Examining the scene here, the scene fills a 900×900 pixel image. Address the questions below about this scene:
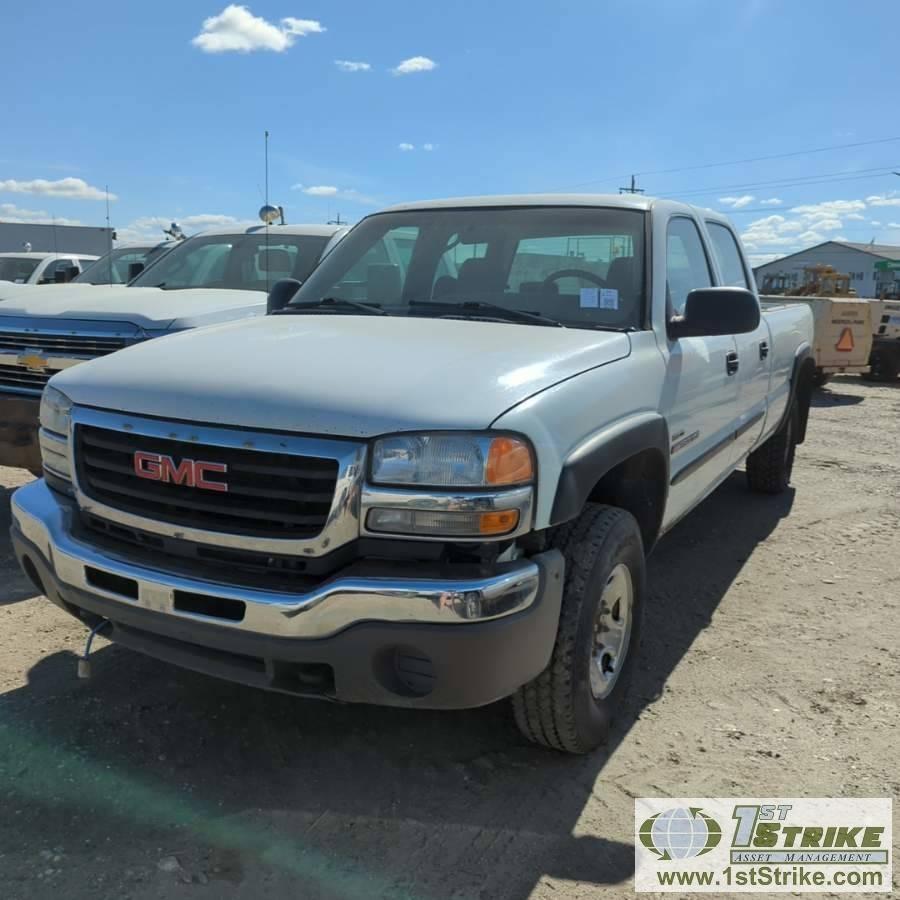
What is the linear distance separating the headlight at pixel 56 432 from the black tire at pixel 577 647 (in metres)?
1.62

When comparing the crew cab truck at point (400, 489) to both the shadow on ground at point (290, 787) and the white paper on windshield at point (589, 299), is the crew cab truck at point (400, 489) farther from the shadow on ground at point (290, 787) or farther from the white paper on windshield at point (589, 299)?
the shadow on ground at point (290, 787)

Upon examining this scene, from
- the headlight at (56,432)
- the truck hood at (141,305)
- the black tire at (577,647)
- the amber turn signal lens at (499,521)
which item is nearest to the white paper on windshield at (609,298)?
the black tire at (577,647)

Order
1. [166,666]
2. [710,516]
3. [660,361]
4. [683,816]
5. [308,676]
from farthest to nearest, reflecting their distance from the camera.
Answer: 1. [710,516]
2. [166,666]
3. [660,361]
4. [683,816]
5. [308,676]

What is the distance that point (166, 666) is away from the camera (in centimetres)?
346

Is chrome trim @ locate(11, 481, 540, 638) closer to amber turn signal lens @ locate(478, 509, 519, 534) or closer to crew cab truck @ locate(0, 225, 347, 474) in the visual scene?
amber turn signal lens @ locate(478, 509, 519, 534)

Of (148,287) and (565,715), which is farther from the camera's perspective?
(148,287)

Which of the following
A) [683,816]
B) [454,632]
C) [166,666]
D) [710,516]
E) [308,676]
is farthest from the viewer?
[710,516]

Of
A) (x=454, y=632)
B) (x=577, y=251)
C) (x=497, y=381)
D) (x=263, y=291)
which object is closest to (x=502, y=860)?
(x=454, y=632)

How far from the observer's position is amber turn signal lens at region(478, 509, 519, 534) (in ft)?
7.32

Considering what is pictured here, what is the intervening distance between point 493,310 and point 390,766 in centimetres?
171

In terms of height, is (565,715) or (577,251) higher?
(577,251)

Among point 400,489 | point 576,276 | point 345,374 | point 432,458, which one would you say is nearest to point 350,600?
point 400,489

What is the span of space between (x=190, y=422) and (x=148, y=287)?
422 centimetres

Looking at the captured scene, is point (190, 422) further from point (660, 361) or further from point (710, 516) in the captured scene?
point (710, 516)
